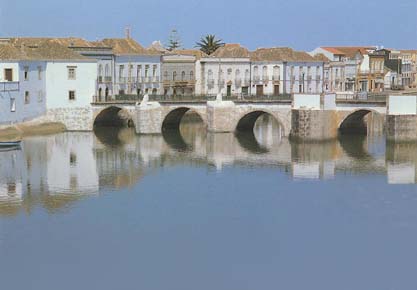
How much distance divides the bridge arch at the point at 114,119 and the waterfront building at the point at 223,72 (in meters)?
9.51

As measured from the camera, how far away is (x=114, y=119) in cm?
6362

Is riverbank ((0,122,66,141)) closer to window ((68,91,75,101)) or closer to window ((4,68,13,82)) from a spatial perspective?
window ((68,91,75,101))

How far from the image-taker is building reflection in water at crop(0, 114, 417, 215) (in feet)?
121

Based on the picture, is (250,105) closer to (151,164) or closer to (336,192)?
(151,164)

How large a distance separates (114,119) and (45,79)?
24.8 feet

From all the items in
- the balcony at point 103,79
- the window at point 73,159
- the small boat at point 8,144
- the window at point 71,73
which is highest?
the window at point 71,73

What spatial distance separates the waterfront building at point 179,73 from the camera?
70.1 meters

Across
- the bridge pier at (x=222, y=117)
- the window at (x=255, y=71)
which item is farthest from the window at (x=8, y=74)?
the window at (x=255, y=71)

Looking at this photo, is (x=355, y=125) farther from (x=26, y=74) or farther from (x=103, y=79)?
(x=26, y=74)

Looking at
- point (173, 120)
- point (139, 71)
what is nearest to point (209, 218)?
point (173, 120)

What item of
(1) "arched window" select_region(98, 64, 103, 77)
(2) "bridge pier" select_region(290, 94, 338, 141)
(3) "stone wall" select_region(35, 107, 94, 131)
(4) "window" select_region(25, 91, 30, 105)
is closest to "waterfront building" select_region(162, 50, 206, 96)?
(1) "arched window" select_region(98, 64, 103, 77)

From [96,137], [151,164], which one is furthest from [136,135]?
[151,164]

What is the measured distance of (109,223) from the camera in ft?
98.6

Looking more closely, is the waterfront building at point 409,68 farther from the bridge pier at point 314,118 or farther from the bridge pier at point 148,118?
the bridge pier at point 148,118
